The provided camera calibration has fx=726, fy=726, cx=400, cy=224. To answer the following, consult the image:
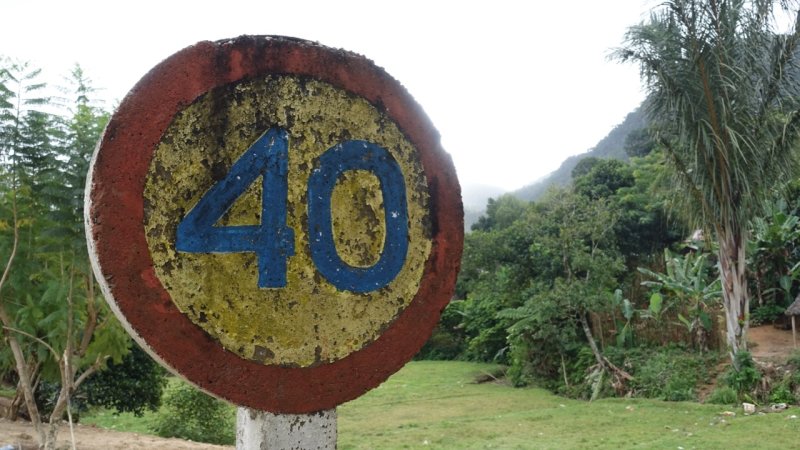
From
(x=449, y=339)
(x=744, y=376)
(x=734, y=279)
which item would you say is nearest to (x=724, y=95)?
(x=734, y=279)

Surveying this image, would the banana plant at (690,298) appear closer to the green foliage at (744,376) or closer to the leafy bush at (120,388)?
the green foliage at (744,376)

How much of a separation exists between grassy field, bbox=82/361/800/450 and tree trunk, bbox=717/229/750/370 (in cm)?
104

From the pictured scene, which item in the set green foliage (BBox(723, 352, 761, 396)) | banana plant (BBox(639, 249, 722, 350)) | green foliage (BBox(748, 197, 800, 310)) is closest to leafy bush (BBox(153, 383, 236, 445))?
green foliage (BBox(723, 352, 761, 396))

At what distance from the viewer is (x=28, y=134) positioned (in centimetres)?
610

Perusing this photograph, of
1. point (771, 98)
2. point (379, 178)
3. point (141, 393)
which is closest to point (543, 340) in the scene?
point (771, 98)

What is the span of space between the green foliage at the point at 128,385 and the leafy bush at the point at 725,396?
7.55 metres

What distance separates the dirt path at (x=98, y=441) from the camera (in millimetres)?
7824

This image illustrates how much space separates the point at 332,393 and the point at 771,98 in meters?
8.61

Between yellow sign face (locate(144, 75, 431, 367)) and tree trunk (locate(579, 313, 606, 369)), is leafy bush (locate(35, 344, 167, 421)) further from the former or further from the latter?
yellow sign face (locate(144, 75, 431, 367))

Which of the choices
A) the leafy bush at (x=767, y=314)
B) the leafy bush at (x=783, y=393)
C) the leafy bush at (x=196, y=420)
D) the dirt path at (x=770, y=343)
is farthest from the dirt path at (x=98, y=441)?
the leafy bush at (x=767, y=314)

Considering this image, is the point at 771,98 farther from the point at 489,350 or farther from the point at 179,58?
the point at 489,350

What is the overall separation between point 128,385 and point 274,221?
9.10 m

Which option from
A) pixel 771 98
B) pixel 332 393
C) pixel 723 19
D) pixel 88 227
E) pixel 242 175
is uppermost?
pixel 723 19

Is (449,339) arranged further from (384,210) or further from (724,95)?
(384,210)
